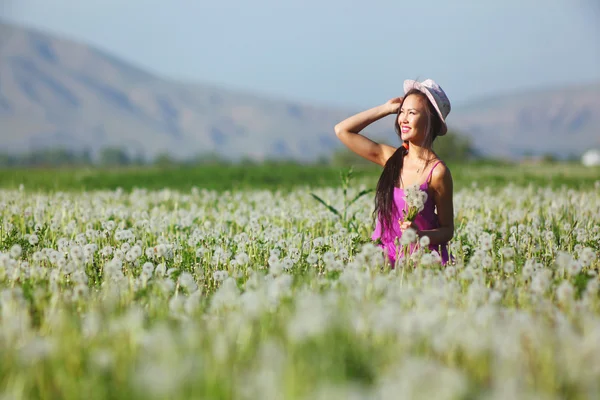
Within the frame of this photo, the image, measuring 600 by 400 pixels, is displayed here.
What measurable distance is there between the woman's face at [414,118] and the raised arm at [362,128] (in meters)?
0.31

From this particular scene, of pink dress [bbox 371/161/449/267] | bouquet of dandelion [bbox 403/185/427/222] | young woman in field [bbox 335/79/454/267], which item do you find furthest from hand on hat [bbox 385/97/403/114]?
bouquet of dandelion [bbox 403/185/427/222]

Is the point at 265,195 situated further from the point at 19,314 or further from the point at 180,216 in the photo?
the point at 19,314

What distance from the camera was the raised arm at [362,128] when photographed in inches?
277

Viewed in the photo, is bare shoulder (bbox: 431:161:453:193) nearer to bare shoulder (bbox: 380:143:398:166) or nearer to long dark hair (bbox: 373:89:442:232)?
long dark hair (bbox: 373:89:442:232)

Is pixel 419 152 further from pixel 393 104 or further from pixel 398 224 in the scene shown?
pixel 398 224

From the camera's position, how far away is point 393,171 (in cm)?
700

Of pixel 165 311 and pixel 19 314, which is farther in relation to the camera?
pixel 165 311

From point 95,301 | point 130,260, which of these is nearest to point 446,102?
point 130,260

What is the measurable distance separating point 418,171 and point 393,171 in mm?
319

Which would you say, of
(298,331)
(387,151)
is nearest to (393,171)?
(387,151)

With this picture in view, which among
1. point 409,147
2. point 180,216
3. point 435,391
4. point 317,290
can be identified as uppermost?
point 409,147

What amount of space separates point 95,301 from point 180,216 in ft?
15.6

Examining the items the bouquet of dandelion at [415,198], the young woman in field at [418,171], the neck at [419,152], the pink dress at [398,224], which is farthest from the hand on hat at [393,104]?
the bouquet of dandelion at [415,198]

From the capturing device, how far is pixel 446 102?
6.68m
